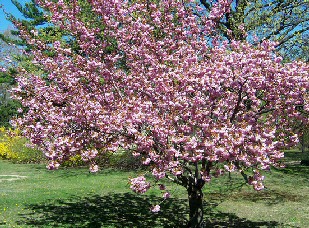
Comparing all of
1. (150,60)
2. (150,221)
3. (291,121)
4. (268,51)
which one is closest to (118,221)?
(150,221)

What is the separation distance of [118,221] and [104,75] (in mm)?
4388

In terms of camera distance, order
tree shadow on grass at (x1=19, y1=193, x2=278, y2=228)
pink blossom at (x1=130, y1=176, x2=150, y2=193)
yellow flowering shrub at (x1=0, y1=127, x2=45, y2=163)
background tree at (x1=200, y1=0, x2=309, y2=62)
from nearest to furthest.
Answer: pink blossom at (x1=130, y1=176, x2=150, y2=193) < tree shadow on grass at (x1=19, y1=193, x2=278, y2=228) < background tree at (x1=200, y1=0, x2=309, y2=62) < yellow flowering shrub at (x1=0, y1=127, x2=45, y2=163)

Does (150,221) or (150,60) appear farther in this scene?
(150,221)

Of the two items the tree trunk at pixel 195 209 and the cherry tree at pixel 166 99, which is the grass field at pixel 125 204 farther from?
the cherry tree at pixel 166 99

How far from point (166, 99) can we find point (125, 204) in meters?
6.95

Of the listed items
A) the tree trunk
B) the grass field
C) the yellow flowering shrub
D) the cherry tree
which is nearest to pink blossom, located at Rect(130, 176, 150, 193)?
the cherry tree

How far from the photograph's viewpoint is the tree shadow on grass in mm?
10500

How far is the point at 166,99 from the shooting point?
291 inches

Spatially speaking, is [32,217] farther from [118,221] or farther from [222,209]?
[222,209]

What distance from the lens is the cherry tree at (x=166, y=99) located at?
7078 millimetres

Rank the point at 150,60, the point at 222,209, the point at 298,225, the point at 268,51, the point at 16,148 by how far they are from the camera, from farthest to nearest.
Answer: the point at 16,148 → the point at 222,209 → the point at 298,225 → the point at 150,60 → the point at 268,51

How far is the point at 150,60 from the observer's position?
8.61 m

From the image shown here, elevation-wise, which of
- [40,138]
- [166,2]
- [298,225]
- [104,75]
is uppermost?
[166,2]

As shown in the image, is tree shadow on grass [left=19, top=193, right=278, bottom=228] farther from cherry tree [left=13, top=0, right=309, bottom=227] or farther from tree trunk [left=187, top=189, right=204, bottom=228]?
cherry tree [left=13, top=0, right=309, bottom=227]
